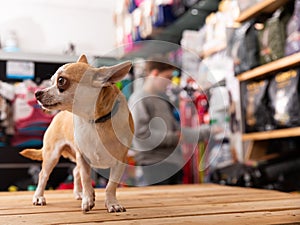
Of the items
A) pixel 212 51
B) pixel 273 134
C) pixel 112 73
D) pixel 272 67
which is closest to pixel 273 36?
pixel 272 67

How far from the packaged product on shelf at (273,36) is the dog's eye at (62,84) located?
4.63ft

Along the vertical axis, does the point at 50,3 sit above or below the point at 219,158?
above

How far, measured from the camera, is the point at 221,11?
8.68 ft

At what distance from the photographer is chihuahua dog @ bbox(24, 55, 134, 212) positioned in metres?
0.88

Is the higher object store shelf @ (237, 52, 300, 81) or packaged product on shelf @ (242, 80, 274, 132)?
store shelf @ (237, 52, 300, 81)

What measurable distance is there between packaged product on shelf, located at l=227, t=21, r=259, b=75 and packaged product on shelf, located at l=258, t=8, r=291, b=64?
0.05 m

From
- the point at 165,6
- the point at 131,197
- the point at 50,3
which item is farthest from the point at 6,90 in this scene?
the point at 50,3

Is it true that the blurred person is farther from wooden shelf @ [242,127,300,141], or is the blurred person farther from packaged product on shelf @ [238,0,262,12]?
packaged product on shelf @ [238,0,262,12]

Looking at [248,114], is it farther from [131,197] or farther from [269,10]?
[131,197]

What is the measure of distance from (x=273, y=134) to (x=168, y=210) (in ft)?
4.02

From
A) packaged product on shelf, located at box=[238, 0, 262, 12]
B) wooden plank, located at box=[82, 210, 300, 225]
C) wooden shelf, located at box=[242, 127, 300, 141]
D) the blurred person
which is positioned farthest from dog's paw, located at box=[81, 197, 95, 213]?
packaged product on shelf, located at box=[238, 0, 262, 12]

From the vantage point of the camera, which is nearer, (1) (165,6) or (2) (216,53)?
(2) (216,53)

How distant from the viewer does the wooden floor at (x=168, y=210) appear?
0.83 meters

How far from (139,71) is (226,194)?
514mm
